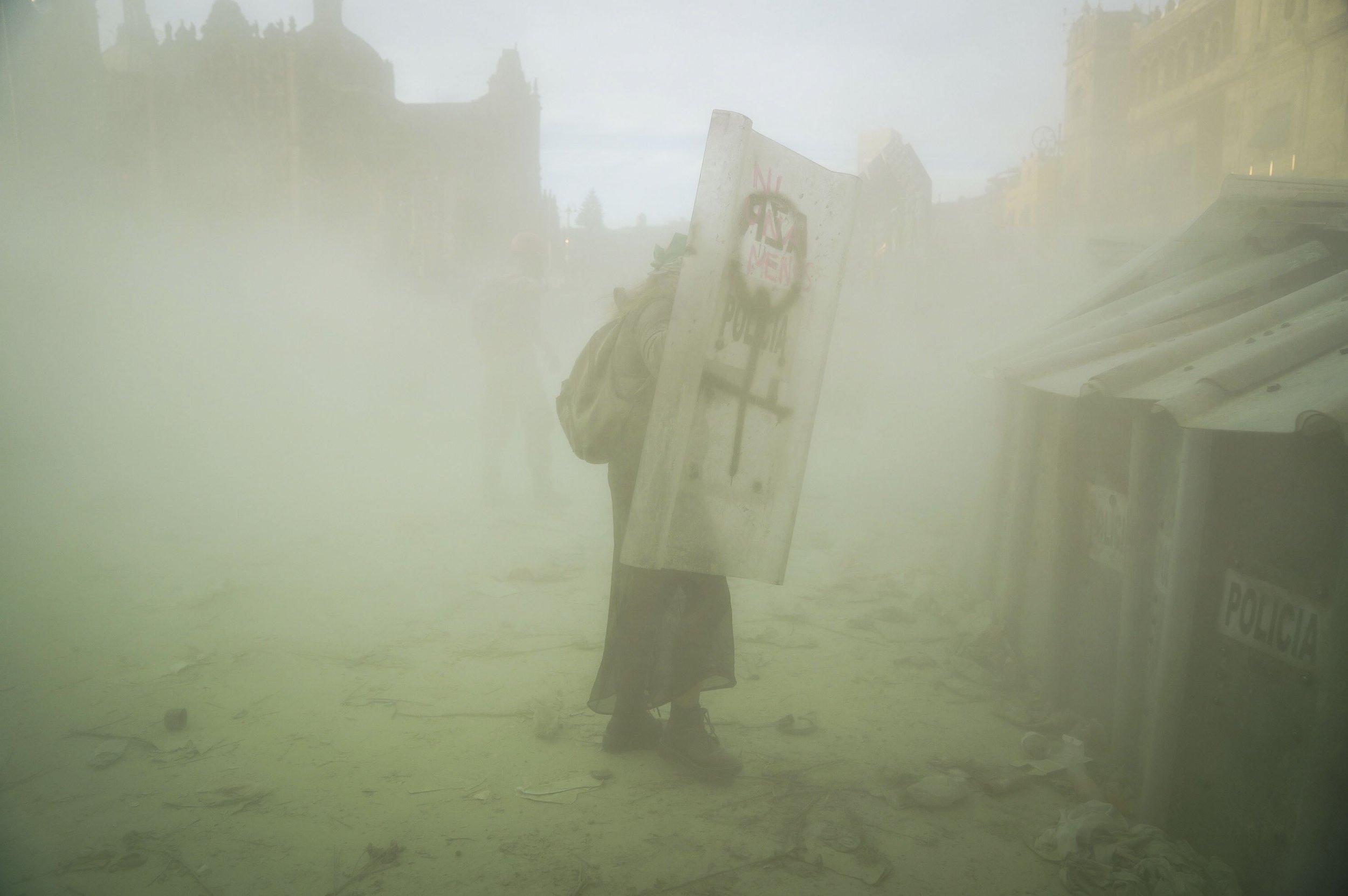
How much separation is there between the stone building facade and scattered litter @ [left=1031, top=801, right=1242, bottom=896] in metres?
11.9

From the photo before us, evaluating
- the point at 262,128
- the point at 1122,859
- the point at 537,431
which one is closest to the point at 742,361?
the point at 1122,859

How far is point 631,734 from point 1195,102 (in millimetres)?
26770

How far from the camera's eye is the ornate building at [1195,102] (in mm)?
17891

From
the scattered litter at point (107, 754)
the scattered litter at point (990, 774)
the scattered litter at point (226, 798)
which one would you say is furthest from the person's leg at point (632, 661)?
the scattered litter at point (107, 754)

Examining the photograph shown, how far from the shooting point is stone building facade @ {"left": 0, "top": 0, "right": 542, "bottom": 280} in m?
11.0

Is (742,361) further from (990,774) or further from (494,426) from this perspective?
(494,426)

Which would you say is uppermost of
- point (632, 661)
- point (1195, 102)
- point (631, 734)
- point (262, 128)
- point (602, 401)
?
point (1195, 102)

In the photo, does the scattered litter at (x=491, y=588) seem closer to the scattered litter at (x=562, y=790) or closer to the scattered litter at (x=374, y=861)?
the scattered litter at (x=562, y=790)

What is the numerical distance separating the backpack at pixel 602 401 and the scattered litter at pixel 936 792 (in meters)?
1.52

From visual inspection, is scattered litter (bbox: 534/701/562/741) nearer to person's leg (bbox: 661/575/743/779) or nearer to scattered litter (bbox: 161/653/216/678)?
person's leg (bbox: 661/575/743/779)

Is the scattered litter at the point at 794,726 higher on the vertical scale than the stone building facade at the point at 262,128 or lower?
lower

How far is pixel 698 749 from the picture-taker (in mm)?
2912

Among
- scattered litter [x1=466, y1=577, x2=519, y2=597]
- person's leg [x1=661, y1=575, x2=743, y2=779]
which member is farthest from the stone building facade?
person's leg [x1=661, y1=575, x2=743, y2=779]

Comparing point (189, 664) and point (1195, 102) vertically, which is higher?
point (1195, 102)
